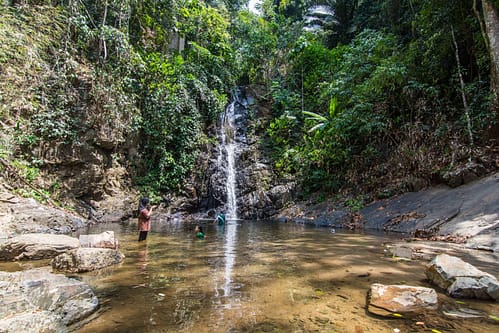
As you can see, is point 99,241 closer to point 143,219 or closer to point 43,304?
point 143,219

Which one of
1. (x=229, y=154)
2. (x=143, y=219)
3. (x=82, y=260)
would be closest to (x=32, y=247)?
(x=82, y=260)

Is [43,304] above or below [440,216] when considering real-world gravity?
below

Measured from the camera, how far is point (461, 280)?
255 cm

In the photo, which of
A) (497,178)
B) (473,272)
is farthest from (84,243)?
(497,178)

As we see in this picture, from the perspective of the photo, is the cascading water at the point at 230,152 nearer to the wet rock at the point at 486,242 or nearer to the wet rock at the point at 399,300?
the wet rock at the point at 486,242

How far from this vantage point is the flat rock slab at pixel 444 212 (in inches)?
218

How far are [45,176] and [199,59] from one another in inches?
452

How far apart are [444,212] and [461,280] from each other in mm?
4939

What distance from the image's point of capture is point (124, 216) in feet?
38.6

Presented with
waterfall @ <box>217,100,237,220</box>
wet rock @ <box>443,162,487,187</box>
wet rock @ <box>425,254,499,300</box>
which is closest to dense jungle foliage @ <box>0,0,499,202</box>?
wet rock @ <box>443,162,487,187</box>

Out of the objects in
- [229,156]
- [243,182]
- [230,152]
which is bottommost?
[243,182]

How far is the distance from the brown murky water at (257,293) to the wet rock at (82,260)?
9.0 inches

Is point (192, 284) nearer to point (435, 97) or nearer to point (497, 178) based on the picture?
point (497, 178)

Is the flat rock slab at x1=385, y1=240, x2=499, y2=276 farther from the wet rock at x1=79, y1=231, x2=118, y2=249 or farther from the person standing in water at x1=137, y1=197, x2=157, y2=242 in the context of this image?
the person standing in water at x1=137, y1=197, x2=157, y2=242
